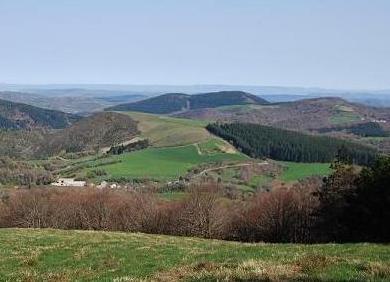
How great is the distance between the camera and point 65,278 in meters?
16.5

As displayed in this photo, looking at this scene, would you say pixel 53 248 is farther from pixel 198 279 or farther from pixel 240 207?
pixel 240 207

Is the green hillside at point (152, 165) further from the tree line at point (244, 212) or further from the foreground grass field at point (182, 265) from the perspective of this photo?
the foreground grass field at point (182, 265)

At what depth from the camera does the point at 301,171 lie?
169m

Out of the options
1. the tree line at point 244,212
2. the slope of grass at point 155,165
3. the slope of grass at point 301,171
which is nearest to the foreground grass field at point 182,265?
the tree line at point 244,212

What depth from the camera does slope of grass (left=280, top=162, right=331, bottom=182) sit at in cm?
15725

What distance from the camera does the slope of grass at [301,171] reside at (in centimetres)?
15725

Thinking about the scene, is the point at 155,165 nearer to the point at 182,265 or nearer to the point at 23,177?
the point at 23,177

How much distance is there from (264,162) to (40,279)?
183 m

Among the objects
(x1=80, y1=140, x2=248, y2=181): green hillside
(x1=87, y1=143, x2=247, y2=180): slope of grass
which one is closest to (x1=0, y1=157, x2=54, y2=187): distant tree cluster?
(x1=80, y1=140, x2=248, y2=181): green hillside

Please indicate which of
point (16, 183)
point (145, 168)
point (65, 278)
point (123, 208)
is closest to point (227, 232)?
point (123, 208)

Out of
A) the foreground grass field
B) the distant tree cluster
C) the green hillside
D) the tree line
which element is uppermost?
the foreground grass field

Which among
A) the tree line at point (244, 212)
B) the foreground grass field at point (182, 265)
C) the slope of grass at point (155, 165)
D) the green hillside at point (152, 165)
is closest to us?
the foreground grass field at point (182, 265)

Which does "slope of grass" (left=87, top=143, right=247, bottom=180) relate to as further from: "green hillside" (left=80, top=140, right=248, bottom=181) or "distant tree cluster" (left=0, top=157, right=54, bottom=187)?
"distant tree cluster" (left=0, top=157, right=54, bottom=187)

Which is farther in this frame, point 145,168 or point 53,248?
point 145,168
